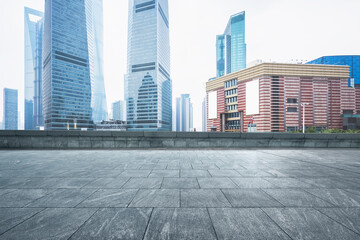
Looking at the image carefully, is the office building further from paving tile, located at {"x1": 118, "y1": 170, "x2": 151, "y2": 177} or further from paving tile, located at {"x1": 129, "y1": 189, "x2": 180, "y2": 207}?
paving tile, located at {"x1": 129, "y1": 189, "x2": 180, "y2": 207}

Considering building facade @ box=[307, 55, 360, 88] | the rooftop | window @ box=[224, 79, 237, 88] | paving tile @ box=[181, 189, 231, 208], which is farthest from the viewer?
building facade @ box=[307, 55, 360, 88]

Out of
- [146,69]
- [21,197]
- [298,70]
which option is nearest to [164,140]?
[21,197]

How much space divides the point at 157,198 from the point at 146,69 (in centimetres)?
17573

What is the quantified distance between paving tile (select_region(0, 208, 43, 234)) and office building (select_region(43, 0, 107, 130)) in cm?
15268

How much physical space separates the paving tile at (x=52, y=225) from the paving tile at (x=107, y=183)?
117cm

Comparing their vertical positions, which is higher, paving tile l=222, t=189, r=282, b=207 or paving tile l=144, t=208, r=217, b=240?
paving tile l=144, t=208, r=217, b=240

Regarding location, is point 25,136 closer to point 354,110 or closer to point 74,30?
point 354,110

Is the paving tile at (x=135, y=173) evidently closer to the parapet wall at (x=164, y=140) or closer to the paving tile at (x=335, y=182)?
the paving tile at (x=335, y=182)

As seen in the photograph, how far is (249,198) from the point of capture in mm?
3393

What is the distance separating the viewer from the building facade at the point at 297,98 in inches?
2291

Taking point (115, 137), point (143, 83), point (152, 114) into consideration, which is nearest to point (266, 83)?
point (115, 137)

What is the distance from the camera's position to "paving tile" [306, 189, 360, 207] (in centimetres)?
317

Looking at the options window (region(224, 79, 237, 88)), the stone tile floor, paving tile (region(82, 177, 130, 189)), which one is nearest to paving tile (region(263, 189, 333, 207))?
the stone tile floor

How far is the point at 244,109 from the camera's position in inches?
2516
